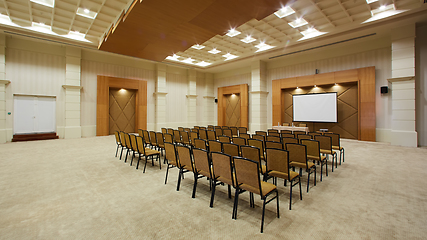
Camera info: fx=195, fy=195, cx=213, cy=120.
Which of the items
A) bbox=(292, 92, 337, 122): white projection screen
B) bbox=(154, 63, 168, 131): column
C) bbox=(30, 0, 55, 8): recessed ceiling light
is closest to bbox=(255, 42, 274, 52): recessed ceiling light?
bbox=(292, 92, 337, 122): white projection screen

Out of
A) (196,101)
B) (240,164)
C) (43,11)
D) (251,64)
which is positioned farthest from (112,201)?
(196,101)

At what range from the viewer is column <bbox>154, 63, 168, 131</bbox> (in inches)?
516

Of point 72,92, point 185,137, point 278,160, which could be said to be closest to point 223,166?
point 278,160

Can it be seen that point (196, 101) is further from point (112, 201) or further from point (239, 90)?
point (112, 201)

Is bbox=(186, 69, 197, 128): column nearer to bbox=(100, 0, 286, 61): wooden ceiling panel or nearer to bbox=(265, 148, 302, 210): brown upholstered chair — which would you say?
bbox=(100, 0, 286, 61): wooden ceiling panel

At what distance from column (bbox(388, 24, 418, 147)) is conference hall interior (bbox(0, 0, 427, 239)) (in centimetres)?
5

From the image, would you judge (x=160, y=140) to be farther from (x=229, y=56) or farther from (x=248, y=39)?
(x=229, y=56)

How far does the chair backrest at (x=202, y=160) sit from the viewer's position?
9.64ft

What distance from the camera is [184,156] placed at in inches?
131

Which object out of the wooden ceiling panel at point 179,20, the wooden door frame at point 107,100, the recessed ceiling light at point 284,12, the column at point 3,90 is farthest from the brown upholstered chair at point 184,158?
the column at point 3,90

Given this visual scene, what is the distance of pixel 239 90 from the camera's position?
45.4 ft

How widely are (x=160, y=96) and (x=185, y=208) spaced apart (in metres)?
11.3

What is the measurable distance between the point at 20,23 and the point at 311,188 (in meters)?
11.7

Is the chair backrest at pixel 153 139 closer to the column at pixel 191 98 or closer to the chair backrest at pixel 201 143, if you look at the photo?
the chair backrest at pixel 201 143
